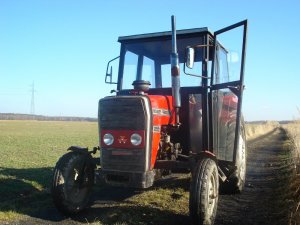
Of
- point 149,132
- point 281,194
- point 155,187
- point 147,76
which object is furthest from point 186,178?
point 149,132

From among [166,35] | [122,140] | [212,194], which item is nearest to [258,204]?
[212,194]

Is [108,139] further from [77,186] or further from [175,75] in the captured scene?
[175,75]

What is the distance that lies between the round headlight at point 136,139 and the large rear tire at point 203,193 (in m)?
0.85

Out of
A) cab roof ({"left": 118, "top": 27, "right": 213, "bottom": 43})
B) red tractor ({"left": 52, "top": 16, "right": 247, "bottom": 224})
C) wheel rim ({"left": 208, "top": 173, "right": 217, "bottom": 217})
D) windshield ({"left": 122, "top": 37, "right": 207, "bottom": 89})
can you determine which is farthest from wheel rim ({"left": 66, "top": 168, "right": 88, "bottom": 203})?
cab roof ({"left": 118, "top": 27, "right": 213, "bottom": 43})

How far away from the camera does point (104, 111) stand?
19.3 feet

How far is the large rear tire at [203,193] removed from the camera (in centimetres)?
500

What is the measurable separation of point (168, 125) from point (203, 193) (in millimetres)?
1484

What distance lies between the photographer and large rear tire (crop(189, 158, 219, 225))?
197 inches

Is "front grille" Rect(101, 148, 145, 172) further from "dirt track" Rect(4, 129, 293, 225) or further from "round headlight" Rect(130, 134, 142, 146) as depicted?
"dirt track" Rect(4, 129, 293, 225)

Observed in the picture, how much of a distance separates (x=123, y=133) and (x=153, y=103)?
23.4 inches

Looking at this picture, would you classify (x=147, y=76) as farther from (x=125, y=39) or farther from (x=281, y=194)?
(x=281, y=194)

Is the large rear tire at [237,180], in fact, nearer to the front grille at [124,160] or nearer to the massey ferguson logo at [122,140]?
the front grille at [124,160]

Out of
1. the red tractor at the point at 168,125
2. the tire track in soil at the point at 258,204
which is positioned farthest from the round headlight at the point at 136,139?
the tire track in soil at the point at 258,204

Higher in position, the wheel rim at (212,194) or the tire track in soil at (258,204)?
the wheel rim at (212,194)
